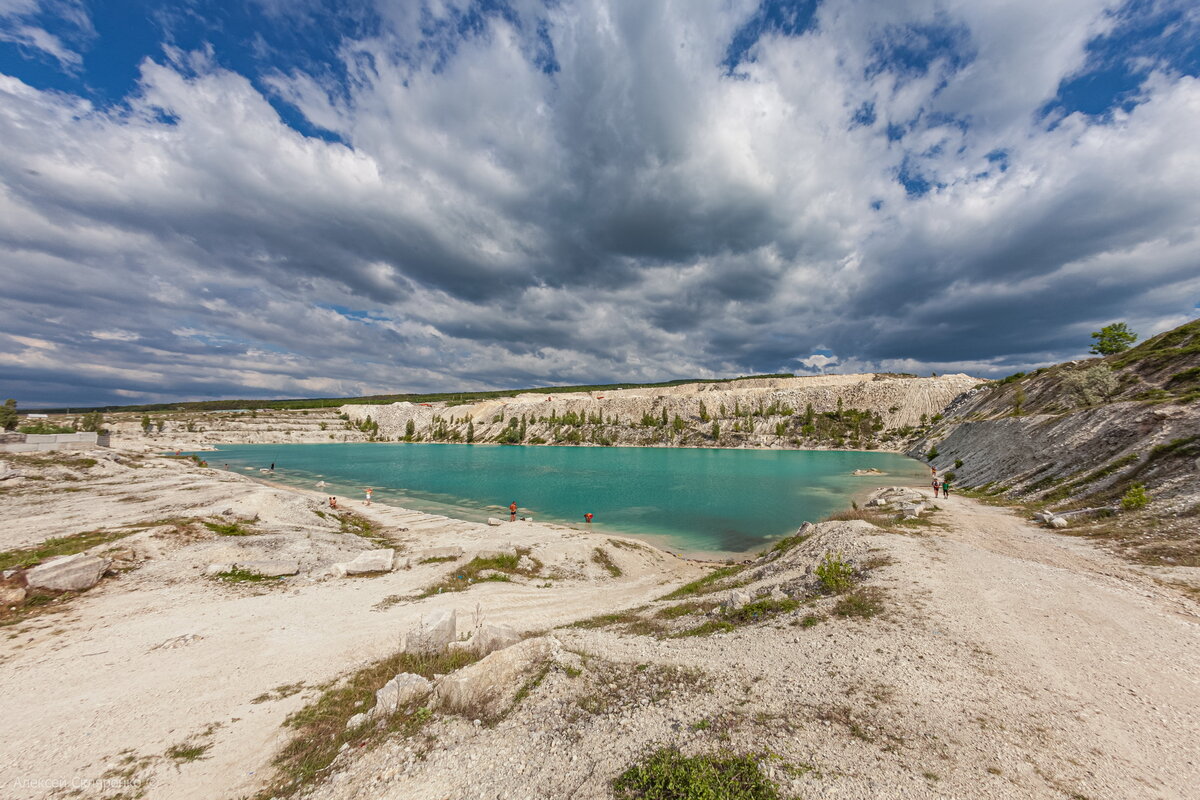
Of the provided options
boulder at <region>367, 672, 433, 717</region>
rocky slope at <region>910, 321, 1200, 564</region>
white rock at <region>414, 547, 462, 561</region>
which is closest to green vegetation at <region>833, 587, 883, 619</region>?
boulder at <region>367, 672, 433, 717</region>

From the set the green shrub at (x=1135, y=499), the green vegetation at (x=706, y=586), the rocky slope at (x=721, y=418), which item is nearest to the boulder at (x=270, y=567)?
the green vegetation at (x=706, y=586)

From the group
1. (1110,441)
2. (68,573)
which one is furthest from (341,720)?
(1110,441)

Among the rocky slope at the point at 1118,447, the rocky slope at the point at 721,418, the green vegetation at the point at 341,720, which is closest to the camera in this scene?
Answer: the green vegetation at the point at 341,720

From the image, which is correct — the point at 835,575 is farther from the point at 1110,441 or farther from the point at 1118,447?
the point at 1110,441

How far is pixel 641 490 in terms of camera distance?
5722 centimetres

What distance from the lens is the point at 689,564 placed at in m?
26.0

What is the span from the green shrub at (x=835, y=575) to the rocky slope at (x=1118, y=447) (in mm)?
10681

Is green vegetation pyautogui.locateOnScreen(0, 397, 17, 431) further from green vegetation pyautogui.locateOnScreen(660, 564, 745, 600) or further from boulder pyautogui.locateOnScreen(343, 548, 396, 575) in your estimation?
green vegetation pyautogui.locateOnScreen(660, 564, 745, 600)

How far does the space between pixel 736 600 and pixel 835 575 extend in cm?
341

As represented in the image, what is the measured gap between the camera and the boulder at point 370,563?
20.7m

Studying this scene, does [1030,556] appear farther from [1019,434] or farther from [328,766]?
[1019,434]

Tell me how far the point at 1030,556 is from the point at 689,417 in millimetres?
138412

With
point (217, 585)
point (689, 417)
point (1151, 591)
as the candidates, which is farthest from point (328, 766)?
point (689, 417)

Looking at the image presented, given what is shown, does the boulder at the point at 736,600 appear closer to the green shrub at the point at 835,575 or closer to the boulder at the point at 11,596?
the green shrub at the point at 835,575
